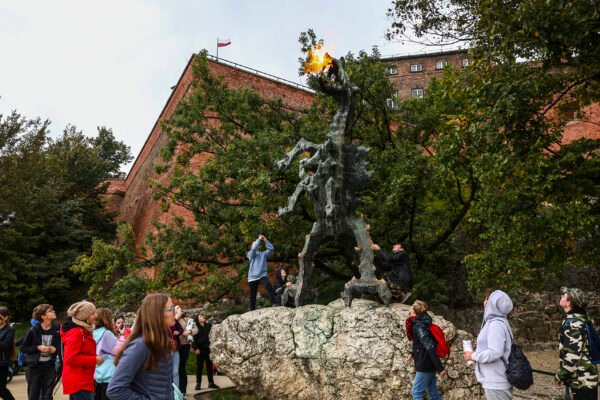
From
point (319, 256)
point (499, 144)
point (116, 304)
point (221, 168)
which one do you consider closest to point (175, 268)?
point (116, 304)

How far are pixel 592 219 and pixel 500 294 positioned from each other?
17.3ft

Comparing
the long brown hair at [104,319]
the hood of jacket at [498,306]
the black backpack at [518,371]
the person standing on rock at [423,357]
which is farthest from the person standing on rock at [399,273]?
the long brown hair at [104,319]

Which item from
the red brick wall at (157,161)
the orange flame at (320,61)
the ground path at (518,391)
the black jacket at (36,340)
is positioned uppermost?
the red brick wall at (157,161)

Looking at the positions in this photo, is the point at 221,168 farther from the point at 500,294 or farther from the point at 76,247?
the point at 76,247

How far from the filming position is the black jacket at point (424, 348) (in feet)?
19.6

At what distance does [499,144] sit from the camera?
31.4 feet

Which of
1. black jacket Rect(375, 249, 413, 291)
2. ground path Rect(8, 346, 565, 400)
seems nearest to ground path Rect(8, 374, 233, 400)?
ground path Rect(8, 346, 565, 400)

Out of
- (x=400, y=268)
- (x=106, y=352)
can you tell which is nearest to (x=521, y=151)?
(x=400, y=268)

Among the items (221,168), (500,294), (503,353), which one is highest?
(221,168)

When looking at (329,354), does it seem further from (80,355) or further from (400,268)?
(80,355)

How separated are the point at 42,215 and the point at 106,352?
23.3m

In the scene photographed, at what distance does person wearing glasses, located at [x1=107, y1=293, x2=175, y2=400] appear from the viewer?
2916mm

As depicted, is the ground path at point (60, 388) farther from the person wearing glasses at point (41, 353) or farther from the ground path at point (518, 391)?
the person wearing glasses at point (41, 353)

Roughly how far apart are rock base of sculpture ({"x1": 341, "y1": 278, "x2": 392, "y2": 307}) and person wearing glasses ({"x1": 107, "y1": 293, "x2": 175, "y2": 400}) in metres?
5.26
